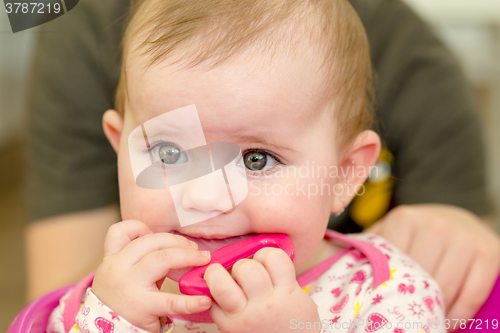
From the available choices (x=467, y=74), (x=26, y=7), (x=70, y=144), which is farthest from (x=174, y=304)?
(x=467, y=74)

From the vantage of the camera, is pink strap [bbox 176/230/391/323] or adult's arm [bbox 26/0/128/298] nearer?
pink strap [bbox 176/230/391/323]

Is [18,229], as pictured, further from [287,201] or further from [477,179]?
[477,179]

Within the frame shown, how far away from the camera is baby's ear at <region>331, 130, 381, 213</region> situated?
60 cm

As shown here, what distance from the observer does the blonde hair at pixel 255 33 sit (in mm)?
469

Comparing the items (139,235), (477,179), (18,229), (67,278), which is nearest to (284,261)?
(139,235)

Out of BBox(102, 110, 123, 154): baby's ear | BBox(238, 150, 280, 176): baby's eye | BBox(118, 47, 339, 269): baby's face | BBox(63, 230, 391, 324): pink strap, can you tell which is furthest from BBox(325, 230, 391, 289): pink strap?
BBox(102, 110, 123, 154): baby's ear

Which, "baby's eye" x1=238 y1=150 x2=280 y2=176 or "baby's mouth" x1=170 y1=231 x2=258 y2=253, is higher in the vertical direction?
"baby's eye" x1=238 y1=150 x2=280 y2=176

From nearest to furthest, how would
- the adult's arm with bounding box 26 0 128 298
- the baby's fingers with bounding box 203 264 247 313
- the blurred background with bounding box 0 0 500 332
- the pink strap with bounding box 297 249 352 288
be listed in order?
the baby's fingers with bounding box 203 264 247 313
the pink strap with bounding box 297 249 352 288
the adult's arm with bounding box 26 0 128 298
the blurred background with bounding box 0 0 500 332

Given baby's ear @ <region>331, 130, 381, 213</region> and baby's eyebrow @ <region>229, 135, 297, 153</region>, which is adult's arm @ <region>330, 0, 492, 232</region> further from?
baby's eyebrow @ <region>229, 135, 297, 153</region>

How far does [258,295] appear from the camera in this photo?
41 centimetres

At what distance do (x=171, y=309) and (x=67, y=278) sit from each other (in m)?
0.54

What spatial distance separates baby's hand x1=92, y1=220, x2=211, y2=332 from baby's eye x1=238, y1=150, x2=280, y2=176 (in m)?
0.11

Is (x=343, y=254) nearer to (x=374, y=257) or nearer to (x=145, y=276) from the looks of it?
(x=374, y=257)

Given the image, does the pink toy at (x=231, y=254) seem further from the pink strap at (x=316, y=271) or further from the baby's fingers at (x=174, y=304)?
the pink strap at (x=316, y=271)
